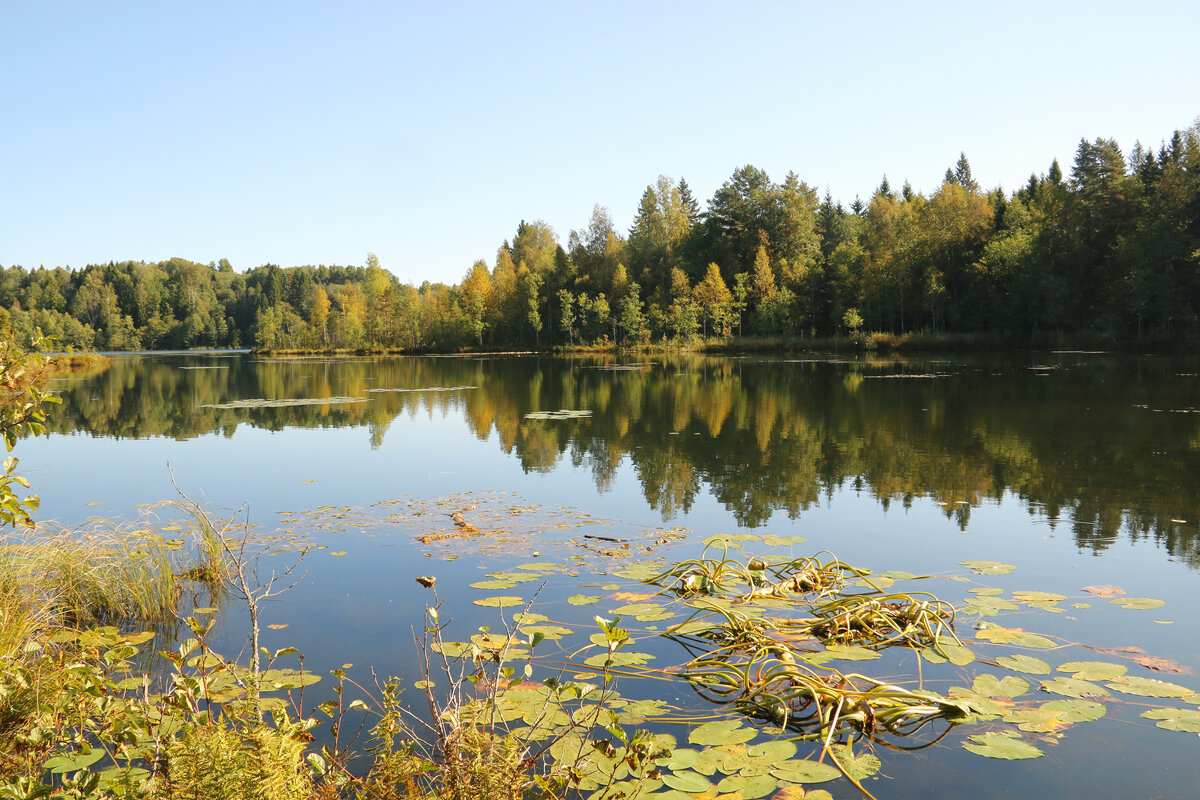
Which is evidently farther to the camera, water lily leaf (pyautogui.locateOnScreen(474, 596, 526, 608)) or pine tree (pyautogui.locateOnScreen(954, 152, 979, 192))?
pine tree (pyautogui.locateOnScreen(954, 152, 979, 192))

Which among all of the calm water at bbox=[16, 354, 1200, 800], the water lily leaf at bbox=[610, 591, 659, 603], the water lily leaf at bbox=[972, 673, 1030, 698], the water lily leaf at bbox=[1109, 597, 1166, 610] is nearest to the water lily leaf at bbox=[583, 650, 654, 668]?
the calm water at bbox=[16, 354, 1200, 800]

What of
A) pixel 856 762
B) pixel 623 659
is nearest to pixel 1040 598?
pixel 856 762

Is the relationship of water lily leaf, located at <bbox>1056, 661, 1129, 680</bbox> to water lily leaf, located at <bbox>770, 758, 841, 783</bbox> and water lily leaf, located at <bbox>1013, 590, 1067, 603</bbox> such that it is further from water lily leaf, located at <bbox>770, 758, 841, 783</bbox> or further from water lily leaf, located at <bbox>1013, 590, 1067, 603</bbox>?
water lily leaf, located at <bbox>770, 758, 841, 783</bbox>

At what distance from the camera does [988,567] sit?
7.75m

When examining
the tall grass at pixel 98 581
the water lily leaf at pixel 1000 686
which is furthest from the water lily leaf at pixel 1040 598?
the tall grass at pixel 98 581

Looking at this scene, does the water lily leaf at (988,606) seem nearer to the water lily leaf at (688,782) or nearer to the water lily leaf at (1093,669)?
the water lily leaf at (1093,669)

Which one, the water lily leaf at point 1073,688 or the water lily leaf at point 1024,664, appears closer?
the water lily leaf at point 1073,688

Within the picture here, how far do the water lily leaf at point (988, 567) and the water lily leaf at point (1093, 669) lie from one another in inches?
87.8

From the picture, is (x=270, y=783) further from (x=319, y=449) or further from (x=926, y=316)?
(x=926, y=316)

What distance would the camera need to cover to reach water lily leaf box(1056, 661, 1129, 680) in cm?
517

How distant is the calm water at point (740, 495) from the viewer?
5.70 meters

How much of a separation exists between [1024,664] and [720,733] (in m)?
2.60

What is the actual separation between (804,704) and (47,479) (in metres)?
15.0

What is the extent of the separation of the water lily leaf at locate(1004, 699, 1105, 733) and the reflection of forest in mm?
4729
